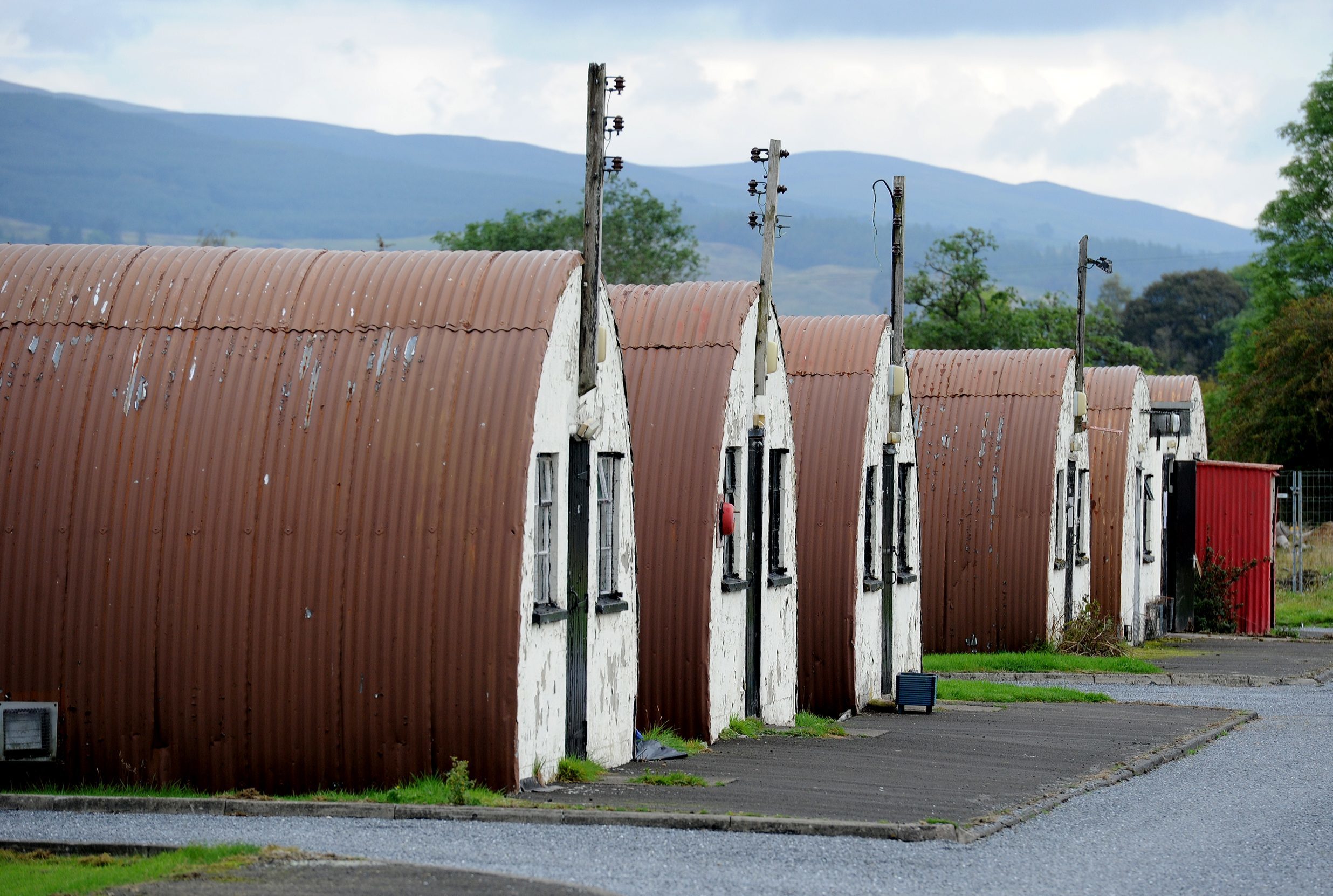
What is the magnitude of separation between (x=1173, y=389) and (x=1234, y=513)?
3.68 m

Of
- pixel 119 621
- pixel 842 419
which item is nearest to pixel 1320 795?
pixel 842 419

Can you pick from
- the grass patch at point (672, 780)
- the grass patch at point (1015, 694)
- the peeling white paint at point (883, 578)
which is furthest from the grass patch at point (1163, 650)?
the grass patch at point (672, 780)

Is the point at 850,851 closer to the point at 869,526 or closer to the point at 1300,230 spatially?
the point at 869,526

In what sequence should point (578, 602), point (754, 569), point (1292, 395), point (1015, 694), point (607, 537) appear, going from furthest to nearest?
point (1292, 395)
point (1015, 694)
point (754, 569)
point (607, 537)
point (578, 602)

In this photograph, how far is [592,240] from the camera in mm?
14250

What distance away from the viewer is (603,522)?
15.1m

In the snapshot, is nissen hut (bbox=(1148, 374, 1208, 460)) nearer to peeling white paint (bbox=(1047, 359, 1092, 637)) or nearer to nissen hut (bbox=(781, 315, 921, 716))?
peeling white paint (bbox=(1047, 359, 1092, 637))

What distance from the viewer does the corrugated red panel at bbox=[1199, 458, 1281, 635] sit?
119ft

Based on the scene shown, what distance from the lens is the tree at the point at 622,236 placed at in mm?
79062

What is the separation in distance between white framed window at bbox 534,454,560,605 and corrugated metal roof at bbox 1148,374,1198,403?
27.3 metres

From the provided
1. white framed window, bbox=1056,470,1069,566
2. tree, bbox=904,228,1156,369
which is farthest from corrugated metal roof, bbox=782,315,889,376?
tree, bbox=904,228,1156,369

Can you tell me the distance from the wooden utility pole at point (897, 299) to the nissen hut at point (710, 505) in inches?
102

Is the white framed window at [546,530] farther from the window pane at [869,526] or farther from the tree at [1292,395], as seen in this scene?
the tree at [1292,395]

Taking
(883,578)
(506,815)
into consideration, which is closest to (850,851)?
(506,815)
